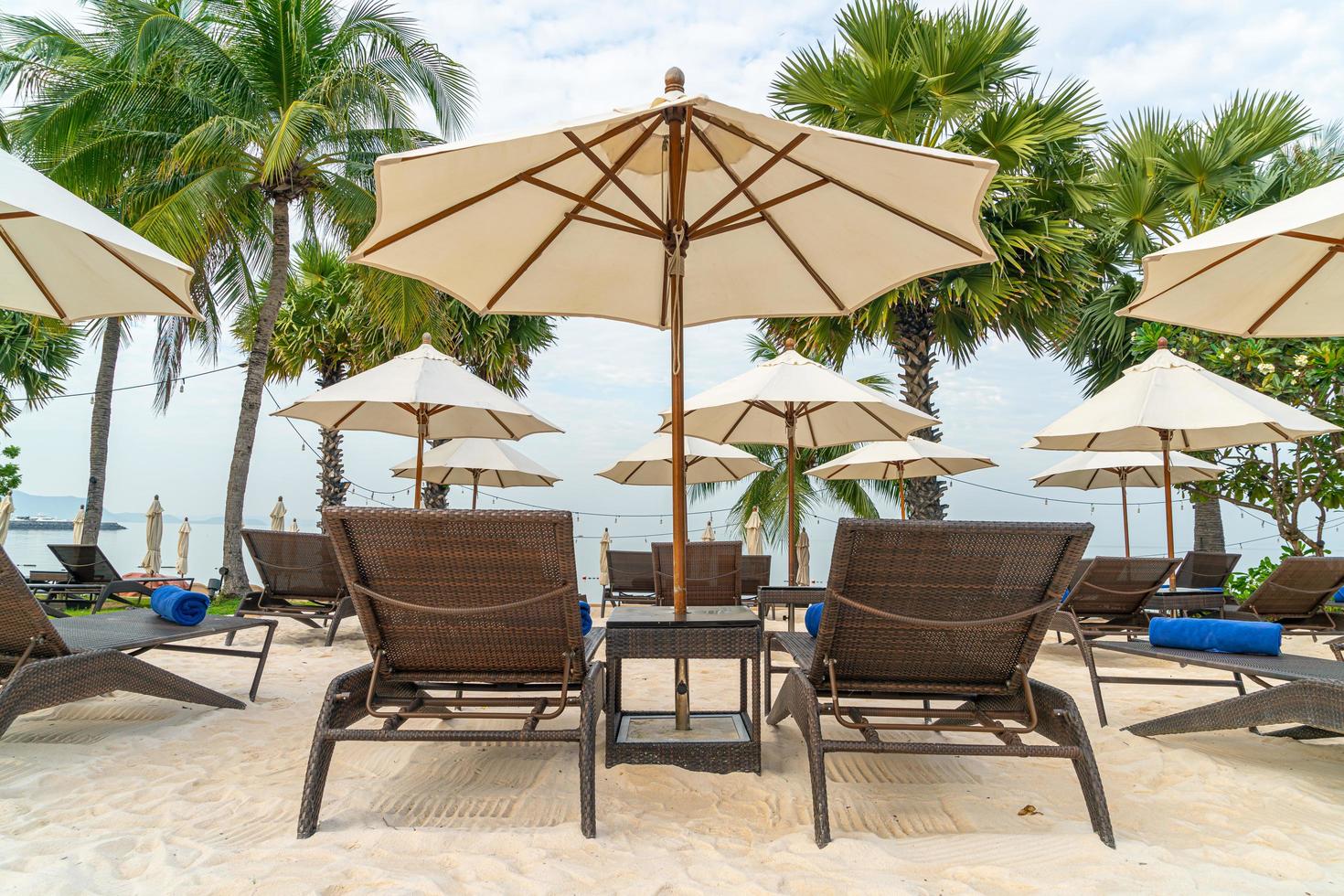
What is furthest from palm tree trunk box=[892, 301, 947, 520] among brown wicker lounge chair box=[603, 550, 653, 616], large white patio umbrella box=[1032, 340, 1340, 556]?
brown wicker lounge chair box=[603, 550, 653, 616]

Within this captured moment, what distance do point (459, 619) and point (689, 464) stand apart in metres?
6.19

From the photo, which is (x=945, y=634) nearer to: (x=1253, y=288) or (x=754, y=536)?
(x=1253, y=288)

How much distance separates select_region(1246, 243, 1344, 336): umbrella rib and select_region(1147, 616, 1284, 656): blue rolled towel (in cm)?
158

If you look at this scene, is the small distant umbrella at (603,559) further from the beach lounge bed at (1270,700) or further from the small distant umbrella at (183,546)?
the beach lounge bed at (1270,700)

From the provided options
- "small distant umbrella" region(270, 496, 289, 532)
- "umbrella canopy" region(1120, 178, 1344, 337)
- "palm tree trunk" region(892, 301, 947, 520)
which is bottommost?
"small distant umbrella" region(270, 496, 289, 532)

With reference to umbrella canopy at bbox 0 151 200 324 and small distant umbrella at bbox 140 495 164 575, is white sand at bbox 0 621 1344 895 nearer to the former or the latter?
umbrella canopy at bbox 0 151 200 324

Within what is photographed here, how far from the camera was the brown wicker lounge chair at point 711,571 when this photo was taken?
19.6 feet

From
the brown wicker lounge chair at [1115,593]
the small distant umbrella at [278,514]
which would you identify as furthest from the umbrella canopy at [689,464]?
the small distant umbrella at [278,514]

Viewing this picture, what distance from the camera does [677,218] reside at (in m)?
2.77

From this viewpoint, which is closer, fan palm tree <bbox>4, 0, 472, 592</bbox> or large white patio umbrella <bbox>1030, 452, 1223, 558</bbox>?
large white patio umbrella <bbox>1030, 452, 1223, 558</bbox>

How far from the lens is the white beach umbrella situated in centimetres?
245

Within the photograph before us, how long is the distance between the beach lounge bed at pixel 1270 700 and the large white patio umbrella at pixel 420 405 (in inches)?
153

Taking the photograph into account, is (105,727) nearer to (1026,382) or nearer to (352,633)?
(352,633)

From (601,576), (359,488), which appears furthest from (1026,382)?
(359,488)
